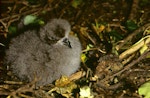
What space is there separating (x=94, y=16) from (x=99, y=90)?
1.37 meters

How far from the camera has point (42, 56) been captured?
303 cm

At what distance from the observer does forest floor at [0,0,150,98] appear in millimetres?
2990

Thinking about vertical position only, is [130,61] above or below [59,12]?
below

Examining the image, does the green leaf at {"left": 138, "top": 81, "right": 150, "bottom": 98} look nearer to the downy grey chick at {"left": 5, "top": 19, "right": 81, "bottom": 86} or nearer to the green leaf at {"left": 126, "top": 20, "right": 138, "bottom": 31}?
the downy grey chick at {"left": 5, "top": 19, "right": 81, "bottom": 86}

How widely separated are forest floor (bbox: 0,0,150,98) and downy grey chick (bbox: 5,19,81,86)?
0.09 meters

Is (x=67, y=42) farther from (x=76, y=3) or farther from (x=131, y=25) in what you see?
(x=76, y=3)

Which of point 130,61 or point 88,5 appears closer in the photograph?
point 130,61

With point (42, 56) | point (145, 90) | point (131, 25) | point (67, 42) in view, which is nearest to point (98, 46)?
point (131, 25)

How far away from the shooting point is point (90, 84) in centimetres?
301

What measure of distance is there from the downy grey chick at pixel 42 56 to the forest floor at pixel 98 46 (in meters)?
0.09

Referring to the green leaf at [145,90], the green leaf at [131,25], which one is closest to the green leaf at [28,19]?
the green leaf at [131,25]

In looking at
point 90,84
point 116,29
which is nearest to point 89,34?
point 116,29

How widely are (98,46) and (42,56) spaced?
689 millimetres

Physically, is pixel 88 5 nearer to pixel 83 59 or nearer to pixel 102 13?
pixel 102 13
